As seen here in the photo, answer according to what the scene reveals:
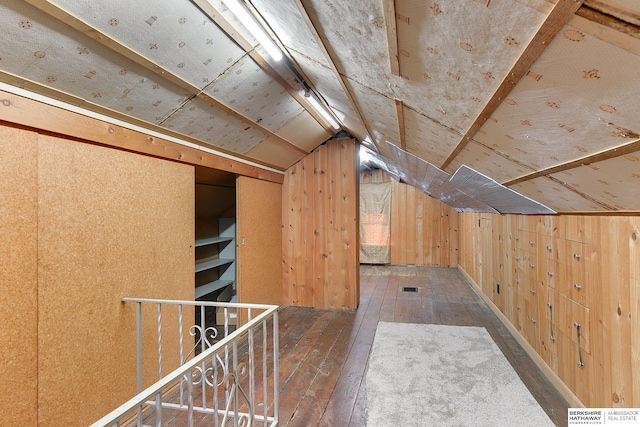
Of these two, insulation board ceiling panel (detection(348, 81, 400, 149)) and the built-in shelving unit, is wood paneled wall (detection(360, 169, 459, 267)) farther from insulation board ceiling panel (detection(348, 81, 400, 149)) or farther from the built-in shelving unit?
insulation board ceiling panel (detection(348, 81, 400, 149))

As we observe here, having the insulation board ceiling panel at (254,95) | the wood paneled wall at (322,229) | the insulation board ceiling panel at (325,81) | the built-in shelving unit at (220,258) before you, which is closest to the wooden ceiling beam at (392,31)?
the insulation board ceiling panel at (325,81)

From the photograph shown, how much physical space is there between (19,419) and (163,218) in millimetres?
1287

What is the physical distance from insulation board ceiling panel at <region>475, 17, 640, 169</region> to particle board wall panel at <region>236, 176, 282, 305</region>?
2.69m

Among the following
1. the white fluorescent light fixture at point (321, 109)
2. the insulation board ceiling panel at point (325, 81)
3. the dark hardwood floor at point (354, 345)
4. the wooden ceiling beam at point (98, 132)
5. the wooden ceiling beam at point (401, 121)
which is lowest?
the dark hardwood floor at point (354, 345)

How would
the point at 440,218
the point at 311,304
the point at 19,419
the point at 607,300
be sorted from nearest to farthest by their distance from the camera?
the point at 19,419 → the point at 607,300 → the point at 311,304 → the point at 440,218

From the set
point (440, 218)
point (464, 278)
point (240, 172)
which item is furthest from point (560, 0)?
point (440, 218)

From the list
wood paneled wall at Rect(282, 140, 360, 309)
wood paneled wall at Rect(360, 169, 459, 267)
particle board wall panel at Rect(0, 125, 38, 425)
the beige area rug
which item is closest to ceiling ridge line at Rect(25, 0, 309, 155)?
particle board wall panel at Rect(0, 125, 38, 425)

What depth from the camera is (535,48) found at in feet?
2.73

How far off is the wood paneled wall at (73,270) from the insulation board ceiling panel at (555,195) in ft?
8.13

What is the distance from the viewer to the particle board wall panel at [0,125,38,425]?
137cm

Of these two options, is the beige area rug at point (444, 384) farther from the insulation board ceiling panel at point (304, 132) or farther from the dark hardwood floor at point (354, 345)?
the insulation board ceiling panel at point (304, 132)

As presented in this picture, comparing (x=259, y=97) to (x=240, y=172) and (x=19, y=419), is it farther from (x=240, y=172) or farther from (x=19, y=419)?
(x=19, y=419)

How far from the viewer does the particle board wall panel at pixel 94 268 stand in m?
1.57

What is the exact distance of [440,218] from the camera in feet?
24.6
